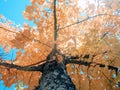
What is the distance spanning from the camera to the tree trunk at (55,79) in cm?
467

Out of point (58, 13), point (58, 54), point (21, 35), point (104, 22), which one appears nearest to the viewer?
point (21, 35)

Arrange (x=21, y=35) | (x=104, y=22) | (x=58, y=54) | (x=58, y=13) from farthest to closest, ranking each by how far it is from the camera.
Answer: (x=104, y=22), (x=58, y=13), (x=58, y=54), (x=21, y=35)

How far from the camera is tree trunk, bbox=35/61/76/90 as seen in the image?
467 cm

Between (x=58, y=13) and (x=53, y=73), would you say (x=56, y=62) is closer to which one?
(x=53, y=73)

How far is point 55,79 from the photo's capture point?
4816 millimetres

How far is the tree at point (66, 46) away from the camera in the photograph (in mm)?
4957

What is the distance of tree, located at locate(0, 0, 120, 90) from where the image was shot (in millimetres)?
4957

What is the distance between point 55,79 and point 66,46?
99cm

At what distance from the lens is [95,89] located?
6.41 m

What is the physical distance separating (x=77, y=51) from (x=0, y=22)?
233 cm

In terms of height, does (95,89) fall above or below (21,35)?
below

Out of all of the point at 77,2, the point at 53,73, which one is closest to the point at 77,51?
the point at 53,73

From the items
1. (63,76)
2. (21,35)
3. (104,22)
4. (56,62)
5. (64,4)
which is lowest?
(63,76)

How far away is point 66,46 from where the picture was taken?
5445 mm
